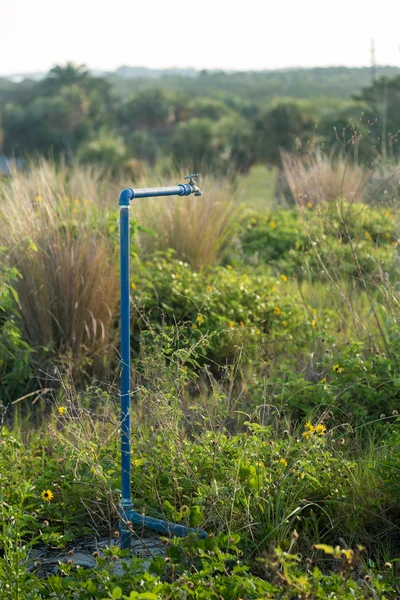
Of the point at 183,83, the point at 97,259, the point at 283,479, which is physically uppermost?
the point at 183,83

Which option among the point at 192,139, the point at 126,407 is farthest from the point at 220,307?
the point at 192,139

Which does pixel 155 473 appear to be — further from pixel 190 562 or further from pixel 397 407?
pixel 397 407

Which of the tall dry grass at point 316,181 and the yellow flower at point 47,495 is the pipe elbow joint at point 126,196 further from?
the tall dry grass at point 316,181

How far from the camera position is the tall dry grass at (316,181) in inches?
167

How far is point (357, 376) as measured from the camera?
346cm

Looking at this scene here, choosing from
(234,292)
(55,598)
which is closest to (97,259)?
(234,292)

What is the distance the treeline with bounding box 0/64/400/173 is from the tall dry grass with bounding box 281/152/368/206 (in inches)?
753

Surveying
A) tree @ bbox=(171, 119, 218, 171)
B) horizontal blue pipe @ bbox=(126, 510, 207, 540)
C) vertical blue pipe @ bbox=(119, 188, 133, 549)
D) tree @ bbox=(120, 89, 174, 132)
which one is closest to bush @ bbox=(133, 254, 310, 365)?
vertical blue pipe @ bbox=(119, 188, 133, 549)

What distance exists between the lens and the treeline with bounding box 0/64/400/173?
98.6ft

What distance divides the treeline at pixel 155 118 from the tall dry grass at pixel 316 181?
19136 mm

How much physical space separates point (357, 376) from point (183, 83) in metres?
74.0

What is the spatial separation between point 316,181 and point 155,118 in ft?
165

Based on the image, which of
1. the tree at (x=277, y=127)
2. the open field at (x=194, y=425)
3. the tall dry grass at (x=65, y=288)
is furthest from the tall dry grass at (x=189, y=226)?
the tree at (x=277, y=127)

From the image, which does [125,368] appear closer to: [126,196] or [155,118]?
[126,196]
